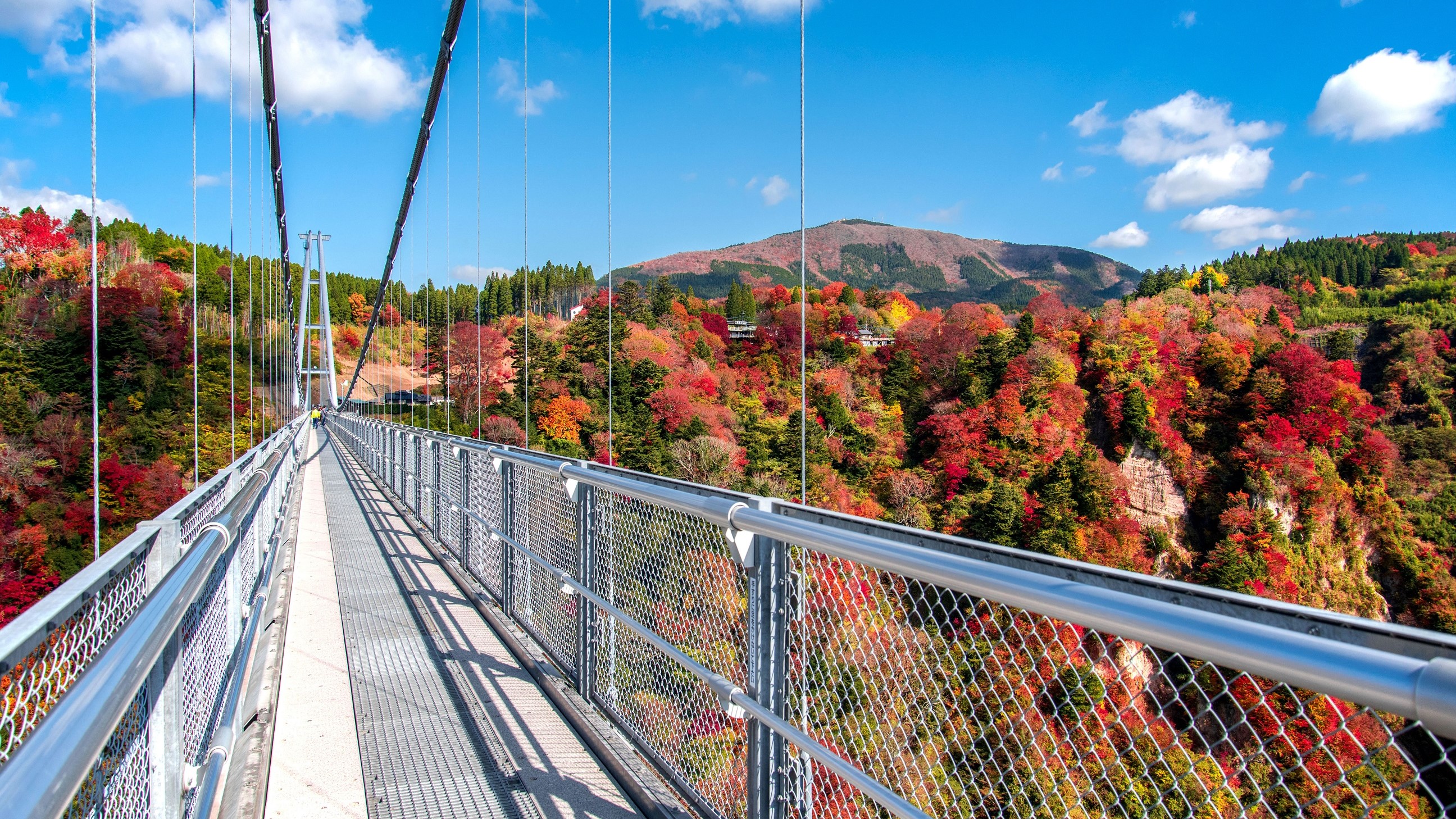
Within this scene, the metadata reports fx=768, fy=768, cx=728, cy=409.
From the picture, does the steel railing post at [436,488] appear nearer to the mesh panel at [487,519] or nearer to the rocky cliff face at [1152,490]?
the mesh panel at [487,519]

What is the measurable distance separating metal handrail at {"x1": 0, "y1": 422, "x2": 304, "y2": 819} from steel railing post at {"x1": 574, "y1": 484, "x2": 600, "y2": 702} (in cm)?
171

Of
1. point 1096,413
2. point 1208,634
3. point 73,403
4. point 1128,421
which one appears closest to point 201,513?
point 1208,634

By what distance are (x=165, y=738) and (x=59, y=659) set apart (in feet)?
1.27

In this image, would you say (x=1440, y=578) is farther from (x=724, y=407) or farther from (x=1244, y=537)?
(x=724, y=407)

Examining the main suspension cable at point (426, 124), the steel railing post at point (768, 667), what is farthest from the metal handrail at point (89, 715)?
the main suspension cable at point (426, 124)

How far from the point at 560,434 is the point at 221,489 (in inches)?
1061

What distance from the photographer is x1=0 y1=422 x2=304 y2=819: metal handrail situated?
586 millimetres

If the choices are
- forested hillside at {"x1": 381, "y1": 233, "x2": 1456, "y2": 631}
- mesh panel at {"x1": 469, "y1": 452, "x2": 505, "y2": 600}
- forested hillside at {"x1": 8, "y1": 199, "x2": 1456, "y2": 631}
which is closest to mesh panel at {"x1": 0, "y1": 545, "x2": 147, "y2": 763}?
mesh panel at {"x1": 469, "y1": 452, "x2": 505, "y2": 600}

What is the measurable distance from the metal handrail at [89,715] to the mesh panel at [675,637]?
1233 mm

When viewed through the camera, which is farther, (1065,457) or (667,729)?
(1065,457)

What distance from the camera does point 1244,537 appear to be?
3142 cm

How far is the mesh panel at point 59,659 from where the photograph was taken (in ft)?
3.03

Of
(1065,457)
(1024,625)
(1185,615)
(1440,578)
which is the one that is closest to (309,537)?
(1024,625)

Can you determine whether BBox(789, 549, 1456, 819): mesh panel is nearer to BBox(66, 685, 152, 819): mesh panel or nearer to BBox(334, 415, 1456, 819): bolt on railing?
BBox(334, 415, 1456, 819): bolt on railing
